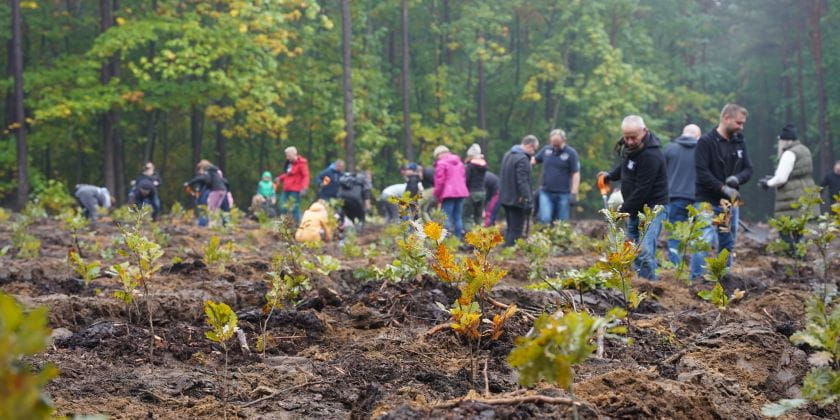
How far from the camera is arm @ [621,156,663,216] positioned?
8.72 meters

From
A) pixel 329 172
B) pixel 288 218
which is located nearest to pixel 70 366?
pixel 288 218

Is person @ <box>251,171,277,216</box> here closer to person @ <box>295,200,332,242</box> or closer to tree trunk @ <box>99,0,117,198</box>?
tree trunk @ <box>99,0,117,198</box>

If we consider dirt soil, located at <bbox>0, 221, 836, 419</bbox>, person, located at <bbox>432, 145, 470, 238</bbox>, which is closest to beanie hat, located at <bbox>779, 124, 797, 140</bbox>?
dirt soil, located at <bbox>0, 221, 836, 419</bbox>

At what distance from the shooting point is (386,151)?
41.1 m

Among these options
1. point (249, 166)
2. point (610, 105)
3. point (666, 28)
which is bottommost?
point (249, 166)

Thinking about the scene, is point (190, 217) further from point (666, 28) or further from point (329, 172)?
point (666, 28)

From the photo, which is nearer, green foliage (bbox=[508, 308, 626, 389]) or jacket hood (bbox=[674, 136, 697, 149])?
green foliage (bbox=[508, 308, 626, 389])

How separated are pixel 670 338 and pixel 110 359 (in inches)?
115

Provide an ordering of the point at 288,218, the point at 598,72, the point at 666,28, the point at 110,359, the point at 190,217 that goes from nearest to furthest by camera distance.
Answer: the point at 110,359, the point at 288,218, the point at 190,217, the point at 598,72, the point at 666,28

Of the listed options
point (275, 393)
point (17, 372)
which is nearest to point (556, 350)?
point (17, 372)

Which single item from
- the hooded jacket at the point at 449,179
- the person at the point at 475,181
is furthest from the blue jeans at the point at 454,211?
the person at the point at 475,181

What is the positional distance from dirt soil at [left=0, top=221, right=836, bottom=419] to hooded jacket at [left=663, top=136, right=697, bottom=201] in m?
3.11

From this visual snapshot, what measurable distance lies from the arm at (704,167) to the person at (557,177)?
4.72m

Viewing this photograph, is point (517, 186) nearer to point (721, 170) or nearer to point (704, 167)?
point (721, 170)
